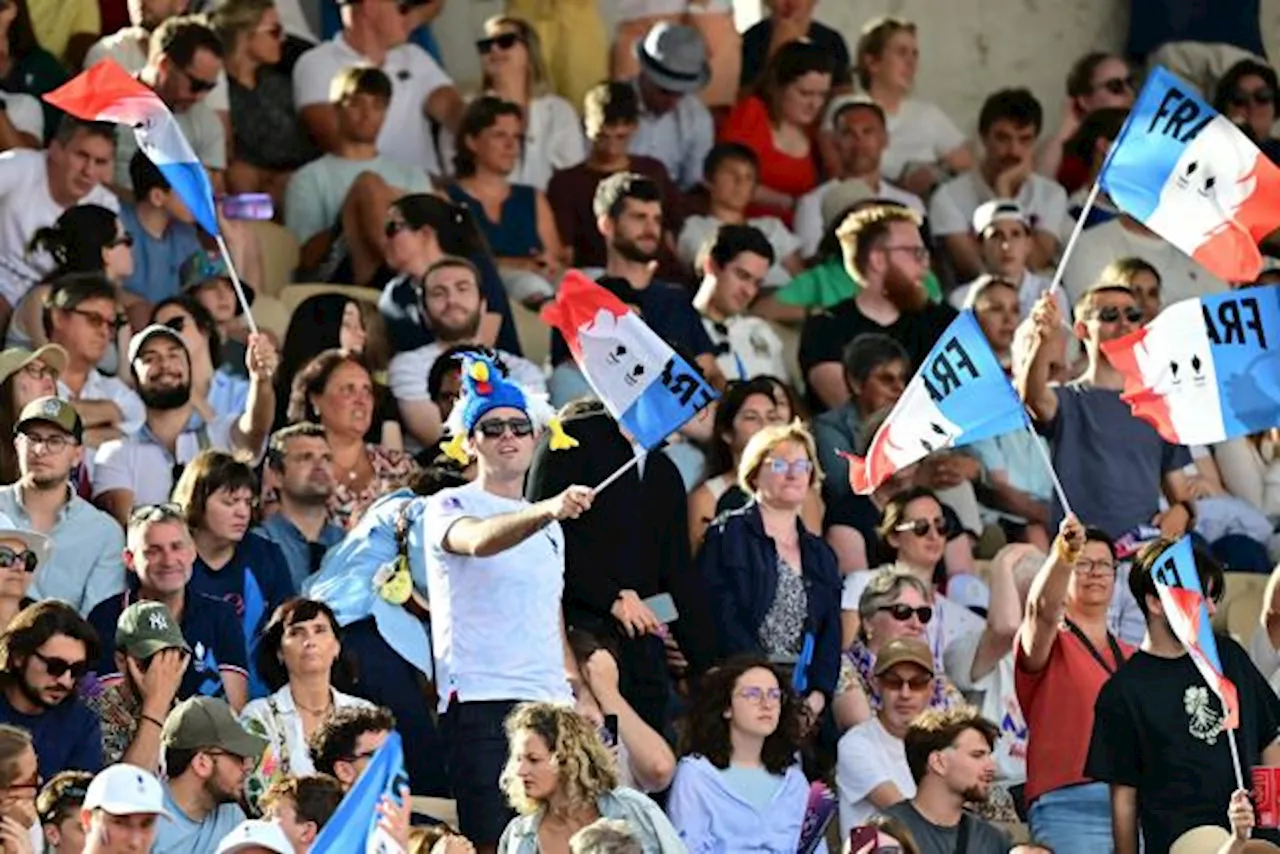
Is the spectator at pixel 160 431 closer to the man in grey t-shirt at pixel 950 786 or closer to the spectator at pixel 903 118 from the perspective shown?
the man in grey t-shirt at pixel 950 786

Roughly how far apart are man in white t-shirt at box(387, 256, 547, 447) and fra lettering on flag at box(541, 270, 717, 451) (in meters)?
2.30

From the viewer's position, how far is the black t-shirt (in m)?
15.2

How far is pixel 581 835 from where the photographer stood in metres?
13.6

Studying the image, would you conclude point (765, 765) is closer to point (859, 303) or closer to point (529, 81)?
point (859, 303)

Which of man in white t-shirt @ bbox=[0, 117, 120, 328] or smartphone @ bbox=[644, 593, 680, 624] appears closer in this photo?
smartphone @ bbox=[644, 593, 680, 624]

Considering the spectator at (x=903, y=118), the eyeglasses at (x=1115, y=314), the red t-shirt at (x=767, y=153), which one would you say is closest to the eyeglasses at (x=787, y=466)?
the eyeglasses at (x=1115, y=314)

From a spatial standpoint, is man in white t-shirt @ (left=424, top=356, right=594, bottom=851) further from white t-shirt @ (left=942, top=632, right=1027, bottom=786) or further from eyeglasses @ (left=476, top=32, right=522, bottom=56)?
eyeglasses @ (left=476, top=32, right=522, bottom=56)

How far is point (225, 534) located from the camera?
15.7 m

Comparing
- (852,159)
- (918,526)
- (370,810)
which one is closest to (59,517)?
(918,526)

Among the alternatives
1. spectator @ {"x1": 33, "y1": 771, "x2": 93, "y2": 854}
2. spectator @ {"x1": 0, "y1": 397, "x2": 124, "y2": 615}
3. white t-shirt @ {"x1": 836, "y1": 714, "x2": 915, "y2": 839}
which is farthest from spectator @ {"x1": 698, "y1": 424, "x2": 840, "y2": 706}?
spectator @ {"x1": 33, "y1": 771, "x2": 93, "y2": 854}

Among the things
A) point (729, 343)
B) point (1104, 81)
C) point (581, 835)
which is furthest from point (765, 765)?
point (1104, 81)

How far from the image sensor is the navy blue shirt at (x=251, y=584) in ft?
51.2

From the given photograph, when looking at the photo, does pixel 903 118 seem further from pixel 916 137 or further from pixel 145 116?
pixel 145 116

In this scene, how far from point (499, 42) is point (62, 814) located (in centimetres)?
760
